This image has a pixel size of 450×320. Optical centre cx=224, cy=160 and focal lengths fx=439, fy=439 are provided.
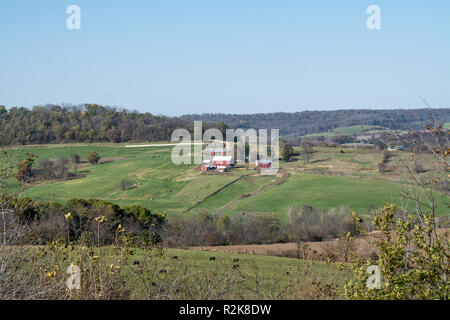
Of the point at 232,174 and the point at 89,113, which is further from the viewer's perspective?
the point at 89,113

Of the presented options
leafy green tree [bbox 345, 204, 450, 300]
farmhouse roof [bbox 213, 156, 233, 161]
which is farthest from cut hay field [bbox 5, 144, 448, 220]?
leafy green tree [bbox 345, 204, 450, 300]

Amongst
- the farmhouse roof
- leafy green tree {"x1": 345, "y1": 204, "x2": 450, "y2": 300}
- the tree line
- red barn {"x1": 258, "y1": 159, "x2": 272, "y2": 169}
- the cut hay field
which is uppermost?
the tree line

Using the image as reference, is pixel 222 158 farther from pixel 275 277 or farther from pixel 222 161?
pixel 275 277

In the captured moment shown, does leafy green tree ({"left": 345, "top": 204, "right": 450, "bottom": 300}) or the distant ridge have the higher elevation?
the distant ridge

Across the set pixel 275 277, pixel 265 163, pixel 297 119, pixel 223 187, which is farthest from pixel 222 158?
pixel 297 119

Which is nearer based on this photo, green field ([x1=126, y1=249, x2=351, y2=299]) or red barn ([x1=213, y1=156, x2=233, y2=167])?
green field ([x1=126, y1=249, x2=351, y2=299])

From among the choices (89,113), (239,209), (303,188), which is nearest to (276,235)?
(239,209)

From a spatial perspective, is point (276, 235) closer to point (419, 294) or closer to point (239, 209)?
point (239, 209)

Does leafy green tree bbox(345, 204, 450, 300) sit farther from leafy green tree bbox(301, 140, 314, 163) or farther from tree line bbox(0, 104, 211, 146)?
tree line bbox(0, 104, 211, 146)
